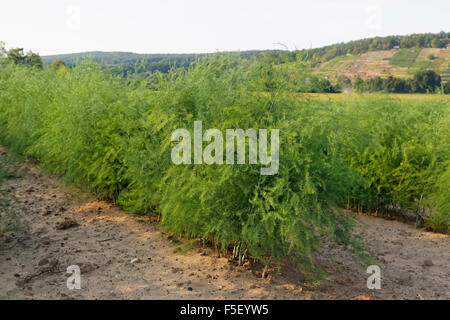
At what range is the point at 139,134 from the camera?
236 inches

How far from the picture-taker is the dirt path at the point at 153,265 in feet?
13.0

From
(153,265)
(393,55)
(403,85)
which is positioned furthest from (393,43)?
(153,265)

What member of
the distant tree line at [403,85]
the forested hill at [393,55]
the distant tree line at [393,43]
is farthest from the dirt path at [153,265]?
the distant tree line at [393,43]

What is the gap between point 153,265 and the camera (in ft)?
15.1

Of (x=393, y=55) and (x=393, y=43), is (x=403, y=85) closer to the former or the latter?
(x=393, y=55)

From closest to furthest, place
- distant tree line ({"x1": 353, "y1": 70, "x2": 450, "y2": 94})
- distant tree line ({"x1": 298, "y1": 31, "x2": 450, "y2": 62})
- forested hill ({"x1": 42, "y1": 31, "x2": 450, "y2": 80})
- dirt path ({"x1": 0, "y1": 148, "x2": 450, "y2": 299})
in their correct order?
dirt path ({"x1": 0, "y1": 148, "x2": 450, "y2": 299}) < distant tree line ({"x1": 353, "y1": 70, "x2": 450, "y2": 94}) < forested hill ({"x1": 42, "y1": 31, "x2": 450, "y2": 80}) < distant tree line ({"x1": 298, "y1": 31, "x2": 450, "y2": 62})

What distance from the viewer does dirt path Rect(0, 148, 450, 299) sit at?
13.0 feet

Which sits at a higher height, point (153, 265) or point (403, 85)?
point (403, 85)

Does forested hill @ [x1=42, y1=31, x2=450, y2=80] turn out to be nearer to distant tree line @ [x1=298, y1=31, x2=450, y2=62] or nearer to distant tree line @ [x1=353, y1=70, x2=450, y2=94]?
distant tree line @ [x1=298, y1=31, x2=450, y2=62]

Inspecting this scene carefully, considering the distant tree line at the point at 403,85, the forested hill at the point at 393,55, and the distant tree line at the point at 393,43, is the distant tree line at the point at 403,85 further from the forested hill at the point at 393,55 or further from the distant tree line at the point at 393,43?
the distant tree line at the point at 393,43

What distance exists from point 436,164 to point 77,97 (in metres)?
Answer: 6.42

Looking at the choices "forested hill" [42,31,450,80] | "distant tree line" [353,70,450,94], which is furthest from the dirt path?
"forested hill" [42,31,450,80]

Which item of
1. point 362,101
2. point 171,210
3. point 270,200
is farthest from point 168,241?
point 362,101

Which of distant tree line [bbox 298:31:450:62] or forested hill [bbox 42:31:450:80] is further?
distant tree line [bbox 298:31:450:62]
